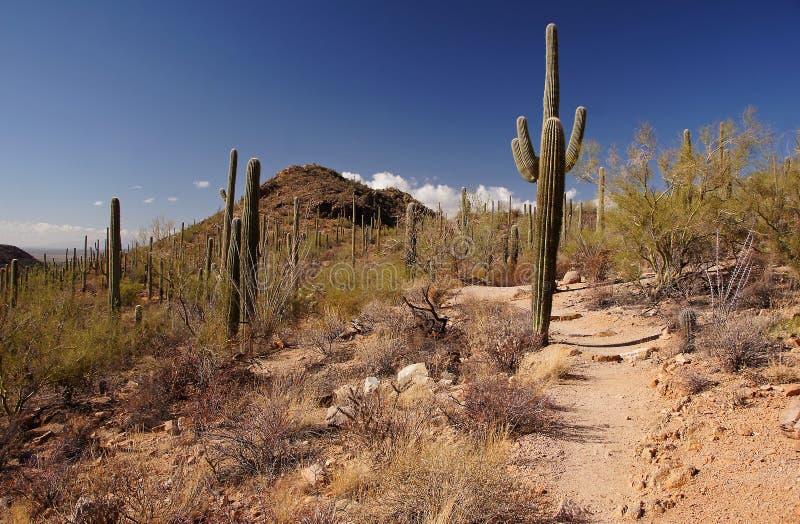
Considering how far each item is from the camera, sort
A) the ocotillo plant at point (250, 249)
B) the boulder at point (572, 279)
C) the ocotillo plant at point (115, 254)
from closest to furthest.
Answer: the ocotillo plant at point (250, 249) < the ocotillo plant at point (115, 254) < the boulder at point (572, 279)

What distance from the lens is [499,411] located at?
4.12 metres

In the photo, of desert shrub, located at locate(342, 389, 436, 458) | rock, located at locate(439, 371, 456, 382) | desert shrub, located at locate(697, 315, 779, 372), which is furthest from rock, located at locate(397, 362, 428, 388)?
desert shrub, located at locate(697, 315, 779, 372)

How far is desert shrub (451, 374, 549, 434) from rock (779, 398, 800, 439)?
6.06 feet

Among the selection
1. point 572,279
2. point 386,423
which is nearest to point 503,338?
point 386,423

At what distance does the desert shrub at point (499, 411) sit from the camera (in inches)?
160

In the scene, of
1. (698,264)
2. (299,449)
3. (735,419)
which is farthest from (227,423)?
(698,264)

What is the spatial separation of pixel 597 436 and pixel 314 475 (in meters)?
2.68

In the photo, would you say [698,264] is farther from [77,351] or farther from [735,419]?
[77,351]

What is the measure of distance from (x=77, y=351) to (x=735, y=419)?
872 centimetres

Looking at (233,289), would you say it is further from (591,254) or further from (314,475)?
(591,254)

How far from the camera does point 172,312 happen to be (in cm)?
905

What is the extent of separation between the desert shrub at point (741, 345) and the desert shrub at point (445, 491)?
10.4 ft

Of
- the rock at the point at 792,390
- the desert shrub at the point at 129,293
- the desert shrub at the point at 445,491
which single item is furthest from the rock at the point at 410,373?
A: the desert shrub at the point at 129,293

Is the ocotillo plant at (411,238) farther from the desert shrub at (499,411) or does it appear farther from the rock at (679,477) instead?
the rock at (679,477)
